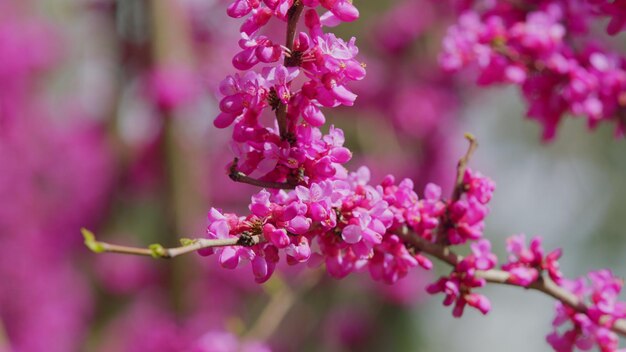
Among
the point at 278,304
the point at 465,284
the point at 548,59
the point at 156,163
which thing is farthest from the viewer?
the point at 156,163

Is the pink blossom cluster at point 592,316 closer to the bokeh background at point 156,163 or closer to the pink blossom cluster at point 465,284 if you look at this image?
the pink blossom cluster at point 465,284

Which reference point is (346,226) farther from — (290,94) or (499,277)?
(499,277)

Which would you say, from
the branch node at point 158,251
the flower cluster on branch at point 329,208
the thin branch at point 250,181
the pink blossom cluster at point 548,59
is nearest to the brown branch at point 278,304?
the pink blossom cluster at point 548,59

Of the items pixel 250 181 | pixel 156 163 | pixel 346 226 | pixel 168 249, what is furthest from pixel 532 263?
pixel 156 163

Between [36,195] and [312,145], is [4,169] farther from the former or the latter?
[312,145]

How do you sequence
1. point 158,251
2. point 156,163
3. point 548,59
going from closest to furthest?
point 158,251 → point 548,59 → point 156,163

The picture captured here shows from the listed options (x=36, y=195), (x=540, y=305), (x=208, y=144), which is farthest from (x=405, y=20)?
(x=540, y=305)

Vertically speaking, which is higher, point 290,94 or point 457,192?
point 290,94
